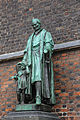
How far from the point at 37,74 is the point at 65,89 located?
1269 millimetres

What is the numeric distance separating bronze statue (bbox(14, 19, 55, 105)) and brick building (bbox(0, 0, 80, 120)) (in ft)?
2.47

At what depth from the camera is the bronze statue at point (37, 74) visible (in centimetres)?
539

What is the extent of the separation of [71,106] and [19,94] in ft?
4.95

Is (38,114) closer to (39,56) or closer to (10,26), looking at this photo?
(39,56)

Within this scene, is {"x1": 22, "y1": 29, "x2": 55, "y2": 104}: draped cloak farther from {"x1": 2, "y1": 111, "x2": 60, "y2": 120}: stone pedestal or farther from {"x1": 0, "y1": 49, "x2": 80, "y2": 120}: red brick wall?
{"x1": 0, "y1": 49, "x2": 80, "y2": 120}: red brick wall

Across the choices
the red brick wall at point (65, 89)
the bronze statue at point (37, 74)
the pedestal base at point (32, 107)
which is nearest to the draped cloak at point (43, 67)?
the bronze statue at point (37, 74)

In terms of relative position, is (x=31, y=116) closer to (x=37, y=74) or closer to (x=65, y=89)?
(x=37, y=74)

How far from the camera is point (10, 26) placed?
7.84 meters

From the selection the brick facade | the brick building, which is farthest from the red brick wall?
the brick facade

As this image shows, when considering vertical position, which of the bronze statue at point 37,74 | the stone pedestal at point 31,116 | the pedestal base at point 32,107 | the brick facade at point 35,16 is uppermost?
the brick facade at point 35,16

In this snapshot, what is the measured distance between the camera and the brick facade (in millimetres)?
6879

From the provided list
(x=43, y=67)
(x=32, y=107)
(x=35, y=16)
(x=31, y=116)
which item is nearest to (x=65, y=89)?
(x=43, y=67)

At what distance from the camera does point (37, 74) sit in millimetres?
5391

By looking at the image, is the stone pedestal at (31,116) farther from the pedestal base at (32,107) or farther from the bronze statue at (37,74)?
the bronze statue at (37,74)
